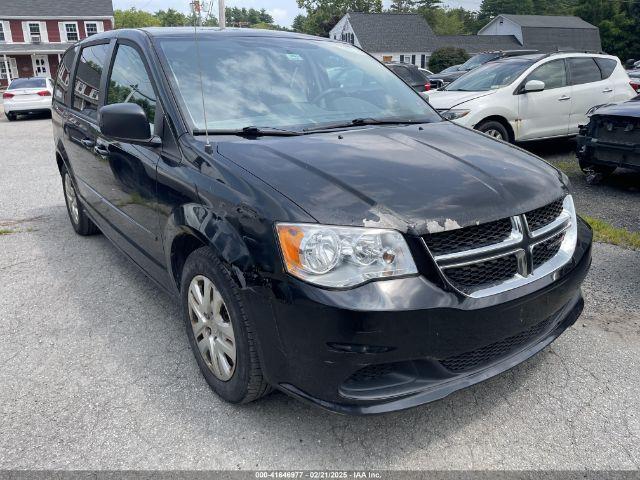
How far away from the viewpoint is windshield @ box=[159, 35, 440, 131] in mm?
3082

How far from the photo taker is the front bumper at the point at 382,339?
6.82 feet

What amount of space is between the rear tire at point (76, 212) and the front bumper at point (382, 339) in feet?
11.8

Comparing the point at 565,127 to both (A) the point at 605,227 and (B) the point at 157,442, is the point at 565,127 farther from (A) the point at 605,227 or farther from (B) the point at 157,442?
(B) the point at 157,442

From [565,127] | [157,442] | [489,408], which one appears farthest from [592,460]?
[565,127]

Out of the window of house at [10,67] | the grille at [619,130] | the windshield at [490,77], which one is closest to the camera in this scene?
the grille at [619,130]

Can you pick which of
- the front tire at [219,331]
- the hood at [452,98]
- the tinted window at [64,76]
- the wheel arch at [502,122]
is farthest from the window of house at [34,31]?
the front tire at [219,331]

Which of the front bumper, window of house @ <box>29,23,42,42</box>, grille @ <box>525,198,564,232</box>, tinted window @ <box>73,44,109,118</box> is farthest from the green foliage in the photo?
the front bumper

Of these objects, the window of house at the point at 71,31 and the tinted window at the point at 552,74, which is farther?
the window of house at the point at 71,31

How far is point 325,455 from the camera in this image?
7.88 feet

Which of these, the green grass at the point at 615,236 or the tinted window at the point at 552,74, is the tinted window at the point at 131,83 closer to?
the green grass at the point at 615,236

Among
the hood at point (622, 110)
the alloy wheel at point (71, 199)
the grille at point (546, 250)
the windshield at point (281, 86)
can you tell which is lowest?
the alloy wheel at point (71, 199)

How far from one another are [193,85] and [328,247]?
1.52 m

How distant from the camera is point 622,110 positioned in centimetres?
651

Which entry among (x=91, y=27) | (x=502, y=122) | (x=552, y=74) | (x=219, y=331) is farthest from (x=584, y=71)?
(x=91, y=27)
